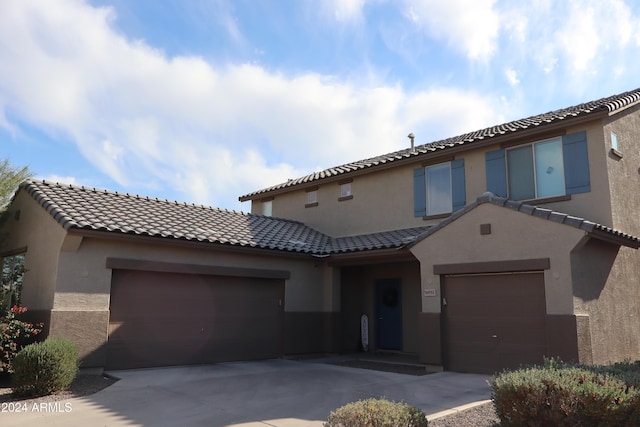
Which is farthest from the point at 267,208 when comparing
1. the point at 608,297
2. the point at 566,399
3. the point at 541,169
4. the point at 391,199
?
the point at 566,399

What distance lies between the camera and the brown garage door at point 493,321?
439 inches

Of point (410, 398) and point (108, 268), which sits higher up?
point (108, 268)

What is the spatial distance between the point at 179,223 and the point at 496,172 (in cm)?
894

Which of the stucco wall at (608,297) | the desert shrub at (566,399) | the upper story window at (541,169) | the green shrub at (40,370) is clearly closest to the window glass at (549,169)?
the upper story window at (541,169)

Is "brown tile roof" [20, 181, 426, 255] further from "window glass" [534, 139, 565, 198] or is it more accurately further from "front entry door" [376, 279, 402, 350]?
"window glass" [534, 139, 565, 198]

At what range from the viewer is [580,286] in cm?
A: 1075

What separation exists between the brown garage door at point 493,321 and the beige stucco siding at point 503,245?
15.6 inches

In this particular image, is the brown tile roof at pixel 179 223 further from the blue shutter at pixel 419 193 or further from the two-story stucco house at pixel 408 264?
the blue shutter at pixel 419 193

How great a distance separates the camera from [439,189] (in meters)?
15.8

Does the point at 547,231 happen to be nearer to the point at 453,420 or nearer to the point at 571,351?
the point at 571,351

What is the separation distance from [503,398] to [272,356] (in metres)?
9.99

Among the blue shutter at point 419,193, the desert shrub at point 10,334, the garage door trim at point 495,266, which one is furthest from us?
the blue shutter at point 419,193

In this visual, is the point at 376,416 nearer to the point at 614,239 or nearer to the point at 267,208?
the point at 614,239

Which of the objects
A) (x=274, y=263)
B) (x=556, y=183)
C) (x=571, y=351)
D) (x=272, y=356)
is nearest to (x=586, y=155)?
(x=556, y=183)
